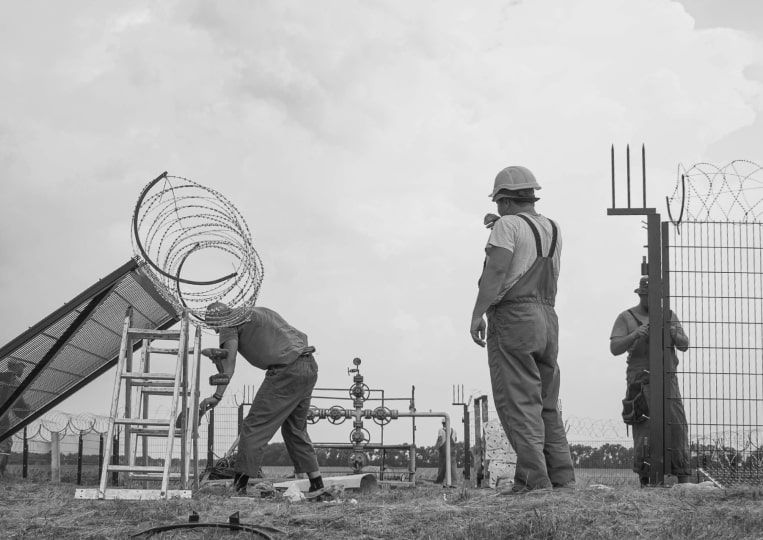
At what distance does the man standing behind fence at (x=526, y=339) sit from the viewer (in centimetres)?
725

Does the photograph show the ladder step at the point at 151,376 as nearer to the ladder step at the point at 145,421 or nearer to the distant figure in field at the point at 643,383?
the ladder step at the point at 145,421

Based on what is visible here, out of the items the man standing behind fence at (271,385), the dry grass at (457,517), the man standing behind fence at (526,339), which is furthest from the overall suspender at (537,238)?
the man standing behind fence at (271,385)

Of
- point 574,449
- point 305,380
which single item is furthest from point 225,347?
point 574,449

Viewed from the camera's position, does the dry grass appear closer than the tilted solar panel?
Yes

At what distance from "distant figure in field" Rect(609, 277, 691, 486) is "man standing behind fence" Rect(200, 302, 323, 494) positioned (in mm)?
3145

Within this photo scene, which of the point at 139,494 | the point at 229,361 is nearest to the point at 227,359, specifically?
the point at 229,361

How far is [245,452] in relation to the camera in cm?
888

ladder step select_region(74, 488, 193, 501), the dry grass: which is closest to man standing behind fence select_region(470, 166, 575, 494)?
the dry grass

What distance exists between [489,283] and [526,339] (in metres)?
0.48

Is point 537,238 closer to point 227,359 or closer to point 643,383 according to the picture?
point 227,359

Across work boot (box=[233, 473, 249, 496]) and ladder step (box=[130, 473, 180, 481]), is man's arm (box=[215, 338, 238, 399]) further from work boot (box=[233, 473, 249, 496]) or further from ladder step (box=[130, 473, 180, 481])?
ladder step (box=[130, 473, 180, 481])

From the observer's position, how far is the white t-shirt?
24.3ft

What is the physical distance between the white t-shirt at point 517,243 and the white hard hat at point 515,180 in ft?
Answer: 0.90

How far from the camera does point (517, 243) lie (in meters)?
7.48
